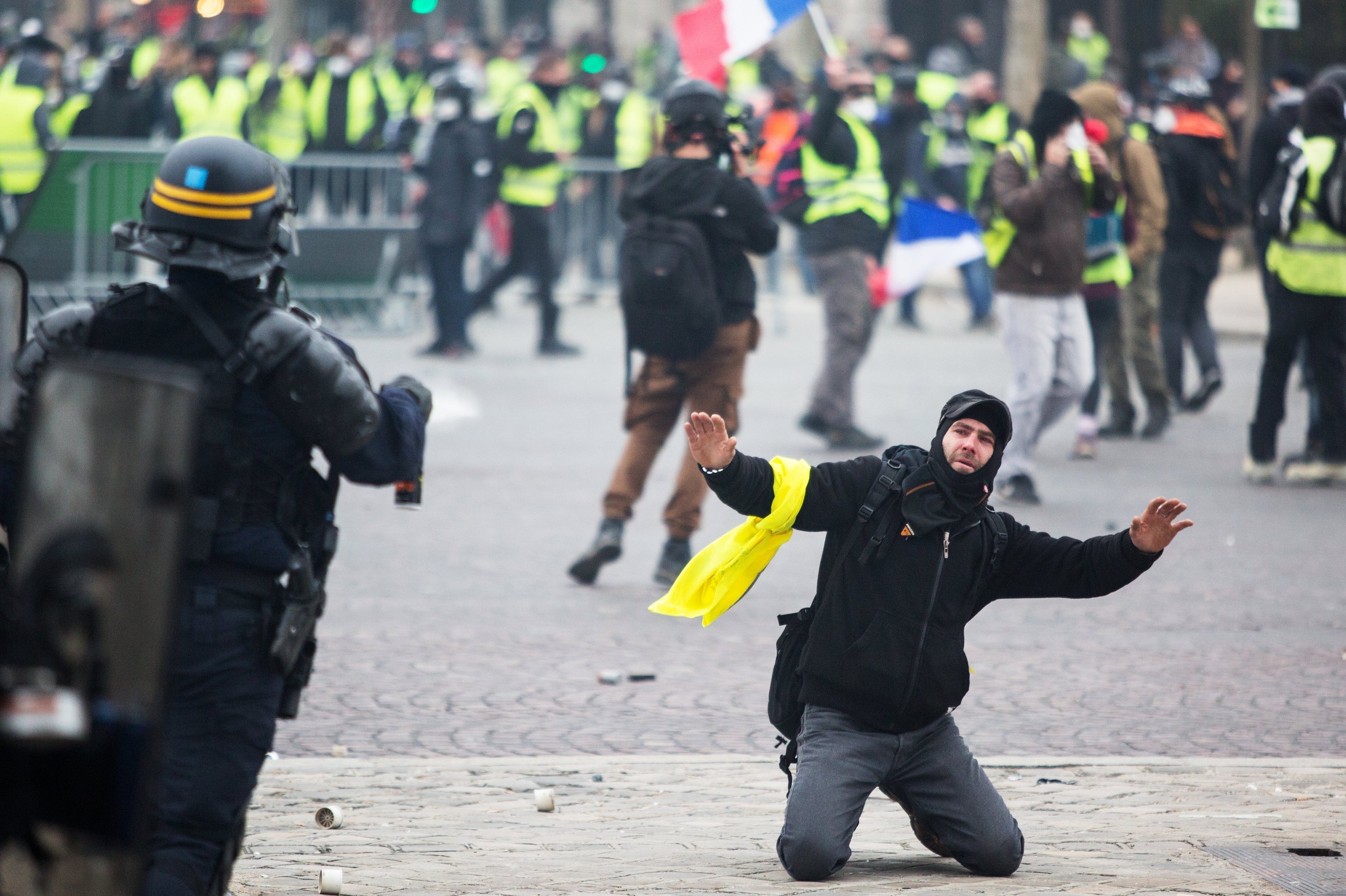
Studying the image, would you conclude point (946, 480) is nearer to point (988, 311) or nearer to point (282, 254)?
point (282, 254)

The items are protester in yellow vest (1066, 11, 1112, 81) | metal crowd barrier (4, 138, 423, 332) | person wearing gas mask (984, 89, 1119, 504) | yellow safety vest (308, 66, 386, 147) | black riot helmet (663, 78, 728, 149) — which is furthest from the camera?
protester in yellow vest (1066, 11, 1112, 81)

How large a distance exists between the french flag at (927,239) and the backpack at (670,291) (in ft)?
11.9

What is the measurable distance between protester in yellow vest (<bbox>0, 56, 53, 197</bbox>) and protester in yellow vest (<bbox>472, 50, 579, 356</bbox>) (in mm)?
3441

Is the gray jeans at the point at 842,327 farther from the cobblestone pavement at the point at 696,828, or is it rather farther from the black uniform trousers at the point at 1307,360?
the cobblestone pavement at the point at 696,828

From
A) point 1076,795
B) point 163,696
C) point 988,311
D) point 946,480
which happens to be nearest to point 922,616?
point 946,480

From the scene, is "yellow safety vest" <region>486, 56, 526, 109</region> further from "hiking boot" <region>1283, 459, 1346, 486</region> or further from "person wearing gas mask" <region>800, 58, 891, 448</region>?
"hiking boot" <region>1283, 459, 1346, 486</region>

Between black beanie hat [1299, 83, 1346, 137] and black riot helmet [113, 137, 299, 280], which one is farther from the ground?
black beanie hat [1299, 83, 1346, 137]

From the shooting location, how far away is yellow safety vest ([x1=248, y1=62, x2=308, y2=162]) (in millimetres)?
17359

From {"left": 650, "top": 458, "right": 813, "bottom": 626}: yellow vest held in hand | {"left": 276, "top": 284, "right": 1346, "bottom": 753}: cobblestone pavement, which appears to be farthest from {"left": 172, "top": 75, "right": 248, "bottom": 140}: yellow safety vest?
{"left": 650, "top": 458, "right": 813, "bottom": 626}: yellow vest held in hand

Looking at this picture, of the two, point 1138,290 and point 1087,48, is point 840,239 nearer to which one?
point 1138,290

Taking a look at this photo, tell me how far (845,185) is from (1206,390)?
2666 mm

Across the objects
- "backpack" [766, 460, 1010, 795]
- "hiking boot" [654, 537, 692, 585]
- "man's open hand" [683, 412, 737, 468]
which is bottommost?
"hiking boot" [654, 537, 692, 585]

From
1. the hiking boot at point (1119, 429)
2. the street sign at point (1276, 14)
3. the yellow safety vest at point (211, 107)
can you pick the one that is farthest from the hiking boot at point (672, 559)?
the street sign at point (1276, 14)

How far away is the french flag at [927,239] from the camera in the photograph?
11.0 m
